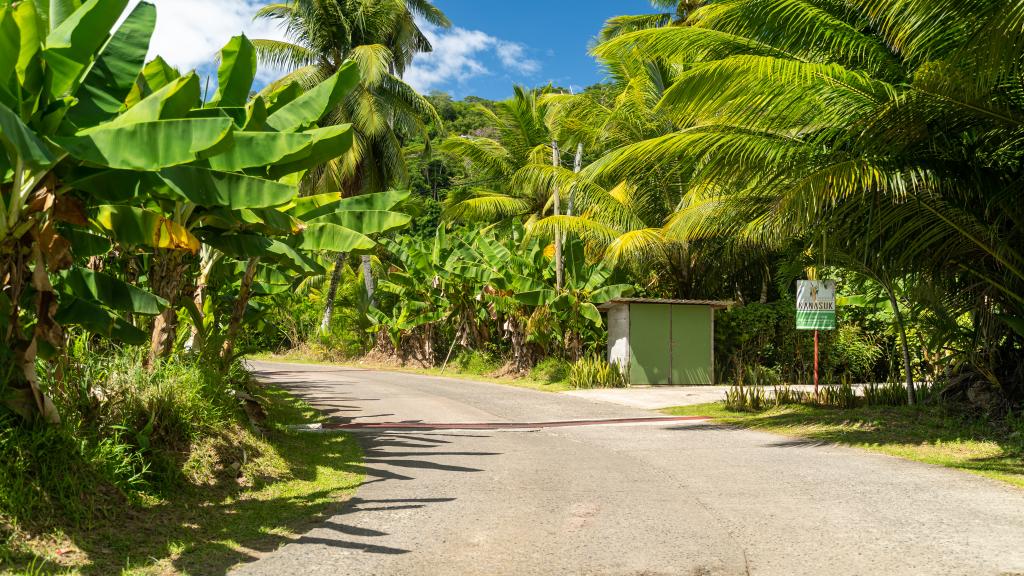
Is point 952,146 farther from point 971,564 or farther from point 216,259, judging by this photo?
point 216,259

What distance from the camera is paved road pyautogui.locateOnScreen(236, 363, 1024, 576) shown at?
511 cm

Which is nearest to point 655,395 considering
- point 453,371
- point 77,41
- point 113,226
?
point 453,371

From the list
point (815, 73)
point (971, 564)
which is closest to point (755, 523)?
point (971, 564)

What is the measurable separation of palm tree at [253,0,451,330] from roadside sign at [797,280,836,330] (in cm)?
1747

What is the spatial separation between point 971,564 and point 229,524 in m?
5.25

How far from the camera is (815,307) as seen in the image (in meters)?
14.3

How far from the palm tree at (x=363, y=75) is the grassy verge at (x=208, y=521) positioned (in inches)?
813

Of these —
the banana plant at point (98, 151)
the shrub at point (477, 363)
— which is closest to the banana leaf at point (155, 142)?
the banana plant at point (98, 151)

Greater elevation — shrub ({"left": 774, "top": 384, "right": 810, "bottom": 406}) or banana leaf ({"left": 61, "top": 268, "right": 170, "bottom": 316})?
banana leaf ({"left": 61, "top": 268, "right": 170, "bottom": 316})

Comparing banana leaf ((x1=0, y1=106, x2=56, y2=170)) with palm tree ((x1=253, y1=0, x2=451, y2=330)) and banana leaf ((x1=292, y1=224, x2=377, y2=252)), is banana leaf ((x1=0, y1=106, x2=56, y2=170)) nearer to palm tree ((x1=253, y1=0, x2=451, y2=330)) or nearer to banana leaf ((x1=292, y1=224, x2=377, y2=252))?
banana leaf ((x1=292, y1=224, x2=377, y2=252))

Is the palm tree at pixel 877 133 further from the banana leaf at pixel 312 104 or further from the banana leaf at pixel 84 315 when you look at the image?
the banana leaf at pixel 84 315

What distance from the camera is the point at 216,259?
34.8 feet

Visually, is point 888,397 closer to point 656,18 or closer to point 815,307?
point 815,307

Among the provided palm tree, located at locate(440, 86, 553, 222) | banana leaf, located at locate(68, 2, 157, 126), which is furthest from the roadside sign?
palm tree, located at locate(440, 86, 553, 222)
